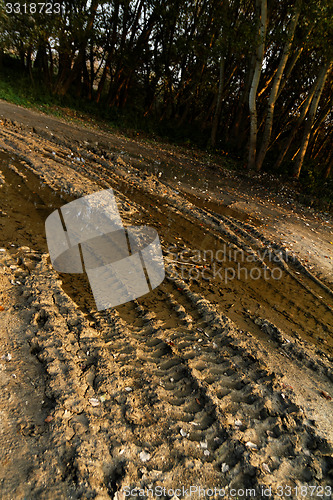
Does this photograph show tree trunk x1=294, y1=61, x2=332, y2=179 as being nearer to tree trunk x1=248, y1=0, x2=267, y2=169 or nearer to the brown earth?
tree trunk x1=248, y1=0, x2=267, y2=169

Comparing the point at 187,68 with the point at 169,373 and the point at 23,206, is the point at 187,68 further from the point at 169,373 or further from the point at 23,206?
the point at 169,373

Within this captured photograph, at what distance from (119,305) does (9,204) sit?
3312 mm

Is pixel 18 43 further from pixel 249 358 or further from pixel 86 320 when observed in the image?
pixel 249 358

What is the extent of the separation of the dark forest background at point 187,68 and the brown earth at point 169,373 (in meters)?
10.1

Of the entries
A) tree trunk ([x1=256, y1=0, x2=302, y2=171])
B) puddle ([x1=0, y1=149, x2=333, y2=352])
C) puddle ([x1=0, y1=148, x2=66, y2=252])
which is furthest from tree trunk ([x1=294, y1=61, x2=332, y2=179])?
puddle ([x1=0, y1=148, x2=66, y2=252])

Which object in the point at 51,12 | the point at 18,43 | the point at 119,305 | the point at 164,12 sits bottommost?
the point at 119,305

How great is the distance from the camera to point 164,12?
60.4 feet

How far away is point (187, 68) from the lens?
832 inches

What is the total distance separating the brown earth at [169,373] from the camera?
2.28m

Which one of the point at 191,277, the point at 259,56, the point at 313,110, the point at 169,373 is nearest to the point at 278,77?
the point at 259,56

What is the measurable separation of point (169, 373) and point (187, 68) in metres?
22.6

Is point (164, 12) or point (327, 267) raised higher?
point (164, 12)

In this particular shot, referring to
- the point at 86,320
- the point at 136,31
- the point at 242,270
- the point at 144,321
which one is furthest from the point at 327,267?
the point at 136,31

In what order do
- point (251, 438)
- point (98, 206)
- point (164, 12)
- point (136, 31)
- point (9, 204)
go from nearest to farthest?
point (251, 438) → point (9, 204) → point (98, 206) → point (164, 12) → point (136, 31)
